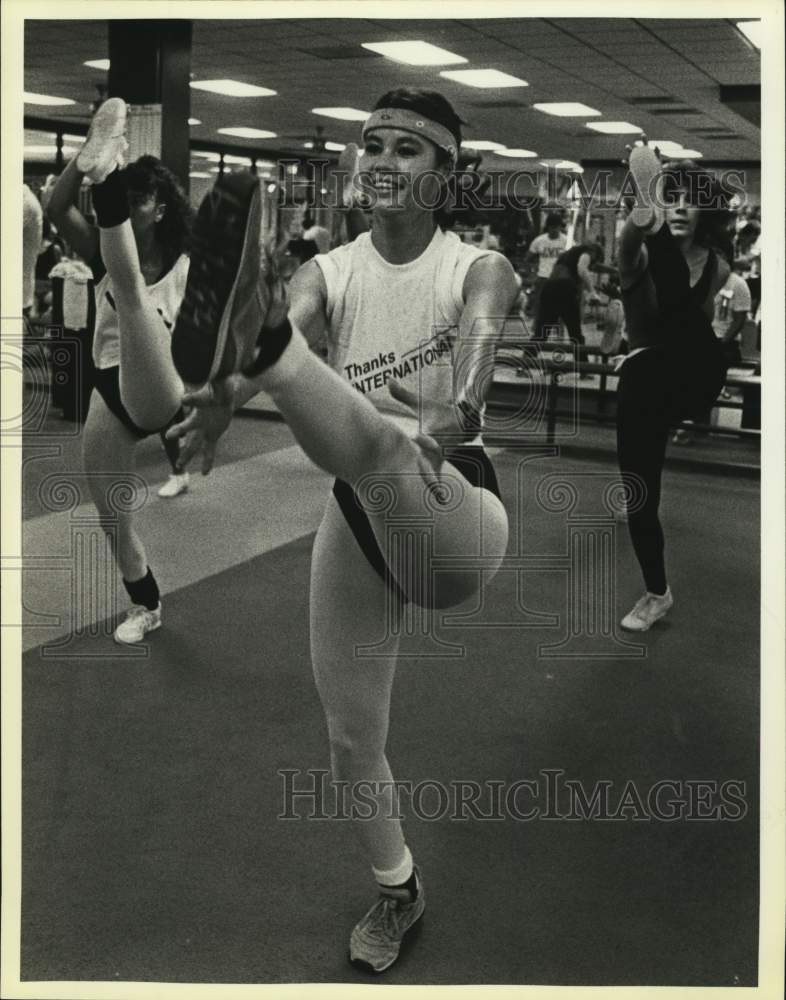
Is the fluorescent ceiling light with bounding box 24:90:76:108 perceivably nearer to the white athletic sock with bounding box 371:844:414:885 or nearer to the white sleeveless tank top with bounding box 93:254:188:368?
the white sleeveless tank top with bounding box 93:254:188:368

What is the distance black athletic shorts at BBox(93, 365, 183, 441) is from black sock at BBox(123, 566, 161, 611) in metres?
0.42

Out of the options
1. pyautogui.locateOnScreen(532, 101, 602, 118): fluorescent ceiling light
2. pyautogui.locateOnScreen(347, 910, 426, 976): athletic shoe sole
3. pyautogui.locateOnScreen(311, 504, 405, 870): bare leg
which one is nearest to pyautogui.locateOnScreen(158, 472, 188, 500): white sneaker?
pyautogui.locateOnScreen(311, 504, 405, 870): bare leg

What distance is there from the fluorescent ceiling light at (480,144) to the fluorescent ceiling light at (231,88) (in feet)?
2.09

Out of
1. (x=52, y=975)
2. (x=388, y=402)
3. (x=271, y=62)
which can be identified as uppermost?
(x=271, y=62)

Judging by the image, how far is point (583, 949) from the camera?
1.86 m

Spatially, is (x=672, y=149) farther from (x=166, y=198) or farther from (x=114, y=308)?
(x=114, y=308)

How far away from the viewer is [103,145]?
1.84 metres

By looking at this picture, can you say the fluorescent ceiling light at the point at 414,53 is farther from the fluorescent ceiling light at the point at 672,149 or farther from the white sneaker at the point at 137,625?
the white sneaker at the point at 137,625

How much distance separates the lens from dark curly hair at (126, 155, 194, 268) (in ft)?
6.63

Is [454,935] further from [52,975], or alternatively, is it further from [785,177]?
[785,177]

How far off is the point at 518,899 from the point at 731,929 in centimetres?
37

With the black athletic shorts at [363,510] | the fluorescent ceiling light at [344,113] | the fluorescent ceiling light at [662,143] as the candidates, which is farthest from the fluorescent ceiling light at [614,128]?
the black athletic shorts at [363,510]

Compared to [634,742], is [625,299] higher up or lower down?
higher up

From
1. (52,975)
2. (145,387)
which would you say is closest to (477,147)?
(145,387)
